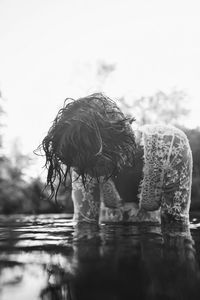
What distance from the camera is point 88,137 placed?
86.6 inches

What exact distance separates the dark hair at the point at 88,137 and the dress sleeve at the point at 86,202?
0.88 m

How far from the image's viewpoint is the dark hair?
2.19 metres

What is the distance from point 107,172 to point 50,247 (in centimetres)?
83

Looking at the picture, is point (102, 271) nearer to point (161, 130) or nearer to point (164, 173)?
point (164, 173)

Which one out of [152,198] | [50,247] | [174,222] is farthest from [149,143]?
[50,247]

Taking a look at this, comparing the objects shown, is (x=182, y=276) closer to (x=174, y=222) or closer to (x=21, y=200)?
(x=174, y=222)

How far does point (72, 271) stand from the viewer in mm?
1272

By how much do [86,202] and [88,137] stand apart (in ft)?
4.42

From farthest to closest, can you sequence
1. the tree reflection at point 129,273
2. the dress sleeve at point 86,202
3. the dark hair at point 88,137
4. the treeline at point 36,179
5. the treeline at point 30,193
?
the treeline at point 36,179
the treeline at point 30,193
the dress sleeve at point 86,202
the dark hair at point 88,137
the tree reflection at point 129,273

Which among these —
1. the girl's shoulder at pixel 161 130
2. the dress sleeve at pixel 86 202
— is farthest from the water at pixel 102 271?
the dress sleeve at pixel 86 202

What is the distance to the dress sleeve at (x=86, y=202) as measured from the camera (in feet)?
11.0

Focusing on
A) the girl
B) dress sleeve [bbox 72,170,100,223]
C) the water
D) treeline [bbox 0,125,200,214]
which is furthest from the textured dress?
treeline [bbox 0,125,200,214]

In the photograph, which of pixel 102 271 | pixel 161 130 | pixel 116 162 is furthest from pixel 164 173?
pixel 102 271

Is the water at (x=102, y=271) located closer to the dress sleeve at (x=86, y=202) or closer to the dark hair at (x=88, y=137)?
the dark hair at (x=88, y=137)
